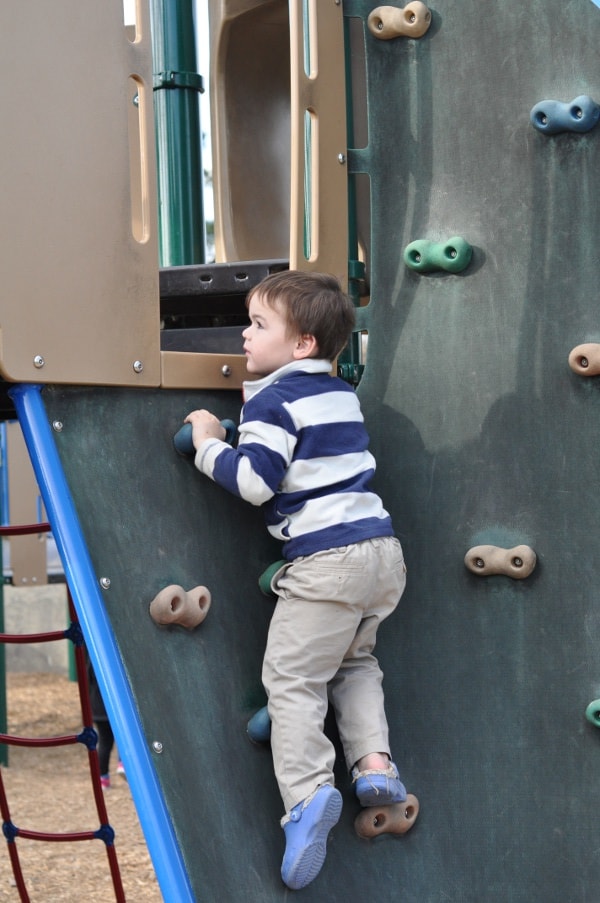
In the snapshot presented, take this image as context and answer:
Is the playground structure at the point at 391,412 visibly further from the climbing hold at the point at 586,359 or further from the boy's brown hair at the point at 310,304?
the boy's brown hair at the point at 310,304

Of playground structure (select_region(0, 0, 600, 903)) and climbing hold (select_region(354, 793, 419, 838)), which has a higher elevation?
playground structure (select_region(0, 0, 600, 903))

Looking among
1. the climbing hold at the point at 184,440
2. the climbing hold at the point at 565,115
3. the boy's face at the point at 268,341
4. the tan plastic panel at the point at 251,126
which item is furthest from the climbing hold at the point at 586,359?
the tan plastic panel at the point at 251,126

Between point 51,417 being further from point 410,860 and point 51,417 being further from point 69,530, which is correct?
point 410,860

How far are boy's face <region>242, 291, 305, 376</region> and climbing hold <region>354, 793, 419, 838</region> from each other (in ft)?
3.15

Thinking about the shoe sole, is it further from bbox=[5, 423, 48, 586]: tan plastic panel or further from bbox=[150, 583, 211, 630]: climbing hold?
bbox=[5, 423, 48, 586]: tan plastic panel

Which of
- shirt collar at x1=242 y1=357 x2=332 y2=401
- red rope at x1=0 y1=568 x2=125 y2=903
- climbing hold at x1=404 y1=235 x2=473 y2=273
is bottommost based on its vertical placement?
red rope at x1=0 y1=568 x2=125 y2=903

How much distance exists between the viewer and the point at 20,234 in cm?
217

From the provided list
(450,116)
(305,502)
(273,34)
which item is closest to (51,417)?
(305,502)

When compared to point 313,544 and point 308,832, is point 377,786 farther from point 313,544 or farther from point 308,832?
point 313,544

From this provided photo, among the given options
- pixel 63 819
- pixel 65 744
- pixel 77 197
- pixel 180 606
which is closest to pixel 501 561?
pixel 180 606

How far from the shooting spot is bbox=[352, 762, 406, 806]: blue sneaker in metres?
2.38

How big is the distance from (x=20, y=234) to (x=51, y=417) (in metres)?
0.35

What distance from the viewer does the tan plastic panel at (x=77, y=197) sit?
7.12 ft

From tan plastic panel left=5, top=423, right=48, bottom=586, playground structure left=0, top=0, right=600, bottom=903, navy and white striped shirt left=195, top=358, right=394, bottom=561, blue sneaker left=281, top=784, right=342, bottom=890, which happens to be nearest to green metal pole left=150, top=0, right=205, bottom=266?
playground structure left=0, top=0, right=600, bottom=903
